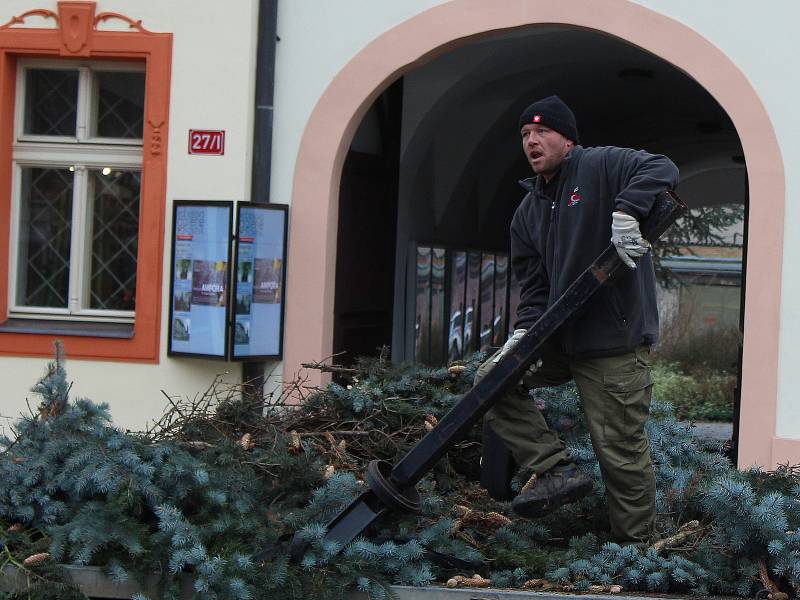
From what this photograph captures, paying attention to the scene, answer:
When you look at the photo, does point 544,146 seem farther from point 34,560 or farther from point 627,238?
point 34,560

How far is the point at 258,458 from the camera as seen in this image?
161 inches

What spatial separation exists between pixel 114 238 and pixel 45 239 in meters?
0.44

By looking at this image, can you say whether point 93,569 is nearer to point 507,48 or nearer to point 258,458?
point 258,458

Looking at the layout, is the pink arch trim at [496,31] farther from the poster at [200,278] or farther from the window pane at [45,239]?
the window pane at [45,239]

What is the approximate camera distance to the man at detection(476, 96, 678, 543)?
3996 millimetres

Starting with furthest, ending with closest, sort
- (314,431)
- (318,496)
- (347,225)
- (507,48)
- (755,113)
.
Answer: (507,48) < (347,225) < (755,113) < (314,431) < (318,496)

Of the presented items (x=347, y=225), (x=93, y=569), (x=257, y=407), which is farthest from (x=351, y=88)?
(x=93, y=569)

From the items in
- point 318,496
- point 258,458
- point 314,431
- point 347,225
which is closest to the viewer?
point 318,496

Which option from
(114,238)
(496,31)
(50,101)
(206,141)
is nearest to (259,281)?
(206,141)

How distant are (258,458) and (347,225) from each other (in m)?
4.31

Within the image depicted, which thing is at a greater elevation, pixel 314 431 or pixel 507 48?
pixel 507 48

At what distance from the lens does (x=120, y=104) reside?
7.49m

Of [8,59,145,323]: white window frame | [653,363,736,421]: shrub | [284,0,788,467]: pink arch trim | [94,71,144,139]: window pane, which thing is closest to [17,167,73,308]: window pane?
[8,59,145,323]: white window frame

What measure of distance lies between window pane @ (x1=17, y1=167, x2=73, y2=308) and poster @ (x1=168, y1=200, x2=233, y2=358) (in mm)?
972
